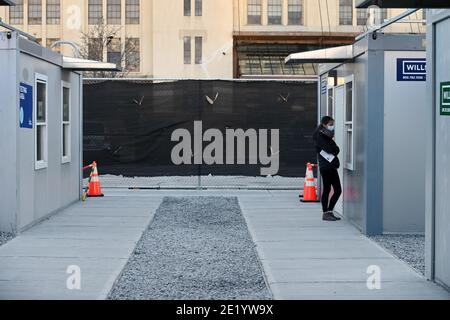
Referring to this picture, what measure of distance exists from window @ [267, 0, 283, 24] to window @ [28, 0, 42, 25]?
15971 millimetres

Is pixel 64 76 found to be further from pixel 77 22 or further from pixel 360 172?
pixel 77 22

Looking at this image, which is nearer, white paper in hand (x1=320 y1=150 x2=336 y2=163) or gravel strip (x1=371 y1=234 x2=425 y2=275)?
gravel strip (x1=371 y1=234 x2=425 y2=275)

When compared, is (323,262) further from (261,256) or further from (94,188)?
(94,188)

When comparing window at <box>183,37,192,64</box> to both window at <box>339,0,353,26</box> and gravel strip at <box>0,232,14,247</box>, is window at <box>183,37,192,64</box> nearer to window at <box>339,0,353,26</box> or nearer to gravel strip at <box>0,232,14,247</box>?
window at <box>339,0,353,26</box>

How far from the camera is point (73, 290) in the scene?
26.2 ft

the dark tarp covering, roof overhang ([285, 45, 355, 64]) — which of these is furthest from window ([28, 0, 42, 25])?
roof overhang ([285, 45, 355, 64])

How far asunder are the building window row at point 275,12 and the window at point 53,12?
524 inches

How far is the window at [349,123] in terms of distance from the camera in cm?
1330

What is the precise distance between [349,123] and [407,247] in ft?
10.1

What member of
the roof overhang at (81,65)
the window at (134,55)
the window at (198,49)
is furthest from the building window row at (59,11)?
the roof overhang at (81,65)

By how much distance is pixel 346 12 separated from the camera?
5644cm

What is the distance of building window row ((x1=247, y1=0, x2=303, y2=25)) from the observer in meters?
57.2

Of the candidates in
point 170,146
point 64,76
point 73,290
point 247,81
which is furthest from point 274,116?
point 73,290
